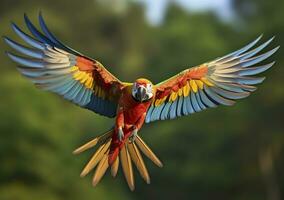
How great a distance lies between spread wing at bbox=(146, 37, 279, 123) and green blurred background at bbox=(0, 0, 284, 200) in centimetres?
1976

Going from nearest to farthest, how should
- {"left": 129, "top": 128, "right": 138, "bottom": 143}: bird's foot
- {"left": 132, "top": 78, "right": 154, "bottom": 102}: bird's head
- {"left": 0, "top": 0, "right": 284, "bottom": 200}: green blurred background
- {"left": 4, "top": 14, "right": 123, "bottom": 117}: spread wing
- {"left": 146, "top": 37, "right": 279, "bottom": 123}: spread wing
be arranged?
{"left": 132, "top": 78, "right": 154, "bottom": 102}: bird's head → {"left": 4, "top": 14, "right": 123, "bottom": 117}: spread wing → {"left": 129, "top": 128, "right": 138, "bottom": 143}: bird's foot → {"left": 146, "top": 37, "right": 279, "bottom": 123}: spread wing → {"left": 0, "top": 0, "right": 284, "bottom": 200}: green blurred background

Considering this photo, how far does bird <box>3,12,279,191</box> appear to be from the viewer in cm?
751

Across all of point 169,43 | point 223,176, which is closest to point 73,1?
point 169,43

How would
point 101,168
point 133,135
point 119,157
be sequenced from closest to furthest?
1. point 133,135
2. point 101,168
3. point 119,157

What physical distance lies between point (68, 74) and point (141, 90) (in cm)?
80

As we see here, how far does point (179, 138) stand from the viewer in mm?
34625

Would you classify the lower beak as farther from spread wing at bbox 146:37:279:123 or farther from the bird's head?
spread wing at bbox 146:37:279:123

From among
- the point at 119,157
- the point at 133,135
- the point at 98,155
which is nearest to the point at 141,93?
the point at 133,135

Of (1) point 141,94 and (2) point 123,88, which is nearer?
(1) point 141,94

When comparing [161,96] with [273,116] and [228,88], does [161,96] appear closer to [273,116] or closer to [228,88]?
[228,88]

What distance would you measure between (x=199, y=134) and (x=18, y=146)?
719 cm

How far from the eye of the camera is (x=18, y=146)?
2961 cm

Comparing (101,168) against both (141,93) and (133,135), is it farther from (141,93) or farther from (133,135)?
(141,93)

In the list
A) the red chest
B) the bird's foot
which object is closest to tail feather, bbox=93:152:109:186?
the bird's foot
